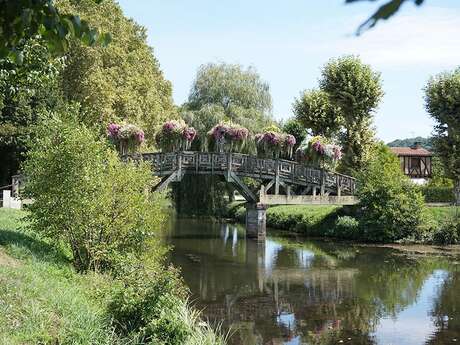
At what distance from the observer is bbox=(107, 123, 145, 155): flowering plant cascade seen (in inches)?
1209

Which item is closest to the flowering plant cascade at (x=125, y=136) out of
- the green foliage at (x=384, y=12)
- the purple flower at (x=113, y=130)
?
the purple flower at (x=113, y=130)

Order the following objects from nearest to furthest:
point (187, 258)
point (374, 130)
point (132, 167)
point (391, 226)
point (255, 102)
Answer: point (132, 167) < point (187, 258) < point (391, 226) < point (374, 130) < point (255, 102)

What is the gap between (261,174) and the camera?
32.8m

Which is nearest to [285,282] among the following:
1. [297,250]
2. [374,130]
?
[297,250]

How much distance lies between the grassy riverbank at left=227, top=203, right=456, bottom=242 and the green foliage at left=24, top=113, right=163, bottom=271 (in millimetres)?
19201

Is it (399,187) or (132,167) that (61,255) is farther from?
(399,187)

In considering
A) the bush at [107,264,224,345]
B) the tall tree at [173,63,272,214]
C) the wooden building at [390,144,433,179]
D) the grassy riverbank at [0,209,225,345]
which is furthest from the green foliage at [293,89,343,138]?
the bush at [107,264,224,345]

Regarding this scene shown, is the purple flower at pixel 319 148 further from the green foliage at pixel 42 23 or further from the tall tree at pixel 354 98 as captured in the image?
the green foliage at pixel 42 23

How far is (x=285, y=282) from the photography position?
20.2 m

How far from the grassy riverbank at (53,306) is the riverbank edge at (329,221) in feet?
68.6

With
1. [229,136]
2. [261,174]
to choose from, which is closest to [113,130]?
[229,136]

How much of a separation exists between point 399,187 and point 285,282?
12.8 m

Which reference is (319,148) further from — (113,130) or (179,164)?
(113,130)

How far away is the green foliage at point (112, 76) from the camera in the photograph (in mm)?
34625
